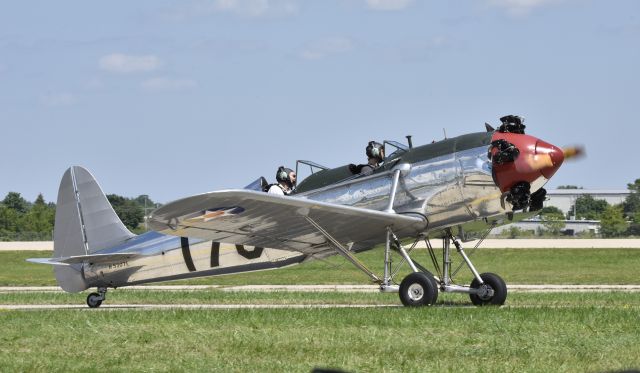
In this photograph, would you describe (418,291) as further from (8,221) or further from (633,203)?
(633,203)

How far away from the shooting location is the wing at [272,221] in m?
14.2

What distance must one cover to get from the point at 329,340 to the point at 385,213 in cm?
476

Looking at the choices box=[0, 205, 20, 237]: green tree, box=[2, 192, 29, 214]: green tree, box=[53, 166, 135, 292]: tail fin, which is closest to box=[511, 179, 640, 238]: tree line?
box=[53, 166, 135, 292]: tail fin

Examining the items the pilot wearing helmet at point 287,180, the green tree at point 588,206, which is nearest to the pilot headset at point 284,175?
the pilot wearing helmet at point 287,180

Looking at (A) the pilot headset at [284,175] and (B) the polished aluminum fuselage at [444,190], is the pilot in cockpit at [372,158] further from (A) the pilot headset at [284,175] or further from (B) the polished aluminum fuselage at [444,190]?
(A) the pilot headset at [284,175]

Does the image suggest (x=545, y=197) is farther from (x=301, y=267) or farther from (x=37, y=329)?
(x=301, y=267)

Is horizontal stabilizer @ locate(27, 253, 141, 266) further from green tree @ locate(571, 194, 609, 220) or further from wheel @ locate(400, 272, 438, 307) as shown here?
green tree @ locate(571, 194, 609, 220)

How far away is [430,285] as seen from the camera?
1508cm

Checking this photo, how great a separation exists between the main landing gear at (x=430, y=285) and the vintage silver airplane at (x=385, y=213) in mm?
15

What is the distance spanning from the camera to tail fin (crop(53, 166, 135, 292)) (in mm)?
19062

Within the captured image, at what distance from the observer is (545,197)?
619 inches

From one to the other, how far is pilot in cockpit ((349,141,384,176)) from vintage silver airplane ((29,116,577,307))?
11cm

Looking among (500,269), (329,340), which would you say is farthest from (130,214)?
(329,340)

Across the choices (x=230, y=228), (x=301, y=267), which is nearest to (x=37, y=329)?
(x=230, y=228)
